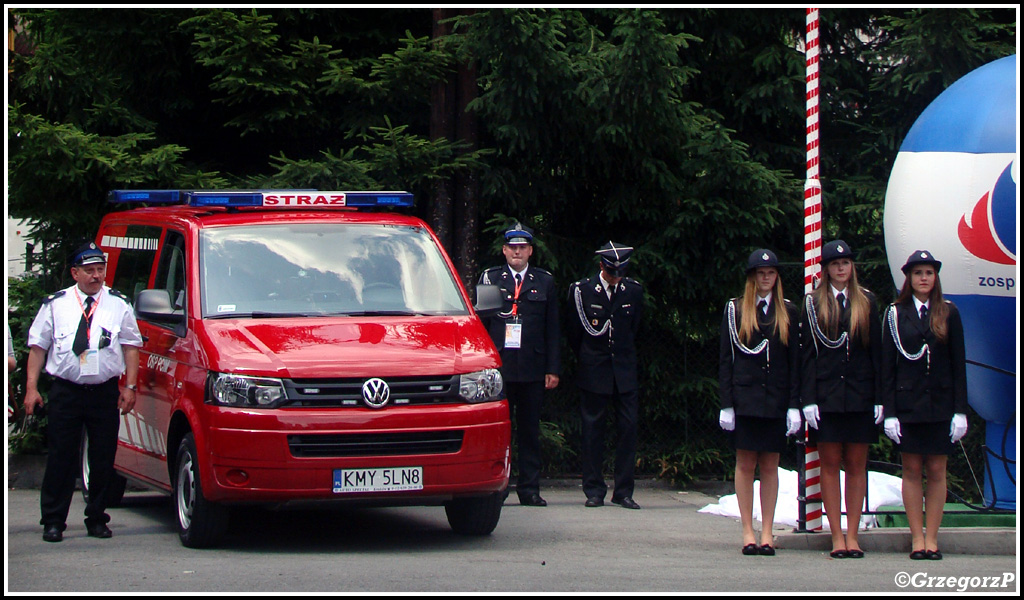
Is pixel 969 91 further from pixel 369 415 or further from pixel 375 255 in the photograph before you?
pixel 369 415

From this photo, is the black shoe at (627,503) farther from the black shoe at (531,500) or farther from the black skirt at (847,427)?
the black skirt at (847,427)

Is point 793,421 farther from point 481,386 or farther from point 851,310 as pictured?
point 481,386

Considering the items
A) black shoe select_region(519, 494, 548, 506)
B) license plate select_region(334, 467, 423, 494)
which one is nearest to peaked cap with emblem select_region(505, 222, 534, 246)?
black shoe select_region(519, 494, 548, 506)

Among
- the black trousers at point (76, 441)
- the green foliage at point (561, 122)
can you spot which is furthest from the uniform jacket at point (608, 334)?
the black trousers at point (76, 441)

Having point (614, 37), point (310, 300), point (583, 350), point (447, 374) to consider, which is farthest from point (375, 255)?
point (614, 37)

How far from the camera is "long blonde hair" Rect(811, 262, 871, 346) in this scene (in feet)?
26.8

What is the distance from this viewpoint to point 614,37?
11820mm

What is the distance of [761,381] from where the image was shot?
8.18m

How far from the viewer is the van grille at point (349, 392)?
7.70 meters

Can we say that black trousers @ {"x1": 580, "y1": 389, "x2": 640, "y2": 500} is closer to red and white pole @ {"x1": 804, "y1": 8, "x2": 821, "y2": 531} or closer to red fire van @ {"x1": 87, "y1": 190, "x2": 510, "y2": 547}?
red and white pole @ {"x1": 804, "y1": 8, "x2": 821, "y2": 531}

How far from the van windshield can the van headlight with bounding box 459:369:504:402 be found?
730 mm

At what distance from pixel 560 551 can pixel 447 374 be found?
141 cm

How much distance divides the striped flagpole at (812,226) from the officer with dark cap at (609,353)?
71.4 inches

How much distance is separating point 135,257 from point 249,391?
273 centimetres
